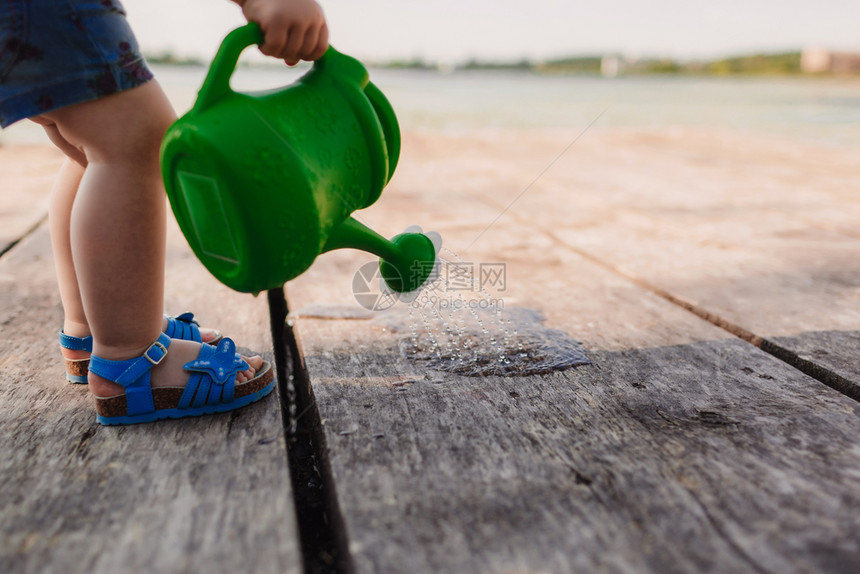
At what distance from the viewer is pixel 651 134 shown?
572 centimetres

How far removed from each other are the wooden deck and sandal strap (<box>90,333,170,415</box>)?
5cm

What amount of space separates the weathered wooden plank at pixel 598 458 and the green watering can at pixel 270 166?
0.28 meters

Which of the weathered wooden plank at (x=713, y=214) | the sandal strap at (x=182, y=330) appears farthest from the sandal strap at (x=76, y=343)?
the weathered wooden plank at (x=713, y=214)

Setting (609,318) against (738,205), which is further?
(738,205)

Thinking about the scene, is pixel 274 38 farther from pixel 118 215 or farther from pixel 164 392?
pixel 164 392

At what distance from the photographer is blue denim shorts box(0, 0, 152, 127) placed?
894 mm

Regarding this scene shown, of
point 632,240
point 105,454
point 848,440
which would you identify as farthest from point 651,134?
point 105,454

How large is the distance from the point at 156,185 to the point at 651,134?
5.41 m

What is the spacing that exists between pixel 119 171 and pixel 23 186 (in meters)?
2.36

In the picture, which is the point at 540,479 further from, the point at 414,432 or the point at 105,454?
the point at 105,454

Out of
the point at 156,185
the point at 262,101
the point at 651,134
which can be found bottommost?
the point at 651,134

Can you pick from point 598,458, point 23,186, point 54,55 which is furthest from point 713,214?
point 23,186

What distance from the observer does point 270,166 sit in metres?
0.83

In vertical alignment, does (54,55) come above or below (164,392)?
above
